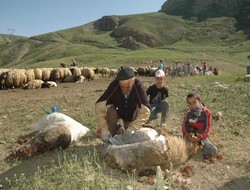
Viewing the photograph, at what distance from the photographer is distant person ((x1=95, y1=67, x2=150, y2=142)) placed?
18.8ft

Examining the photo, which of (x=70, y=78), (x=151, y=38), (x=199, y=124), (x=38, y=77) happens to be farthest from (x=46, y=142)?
(x=151, y=38)

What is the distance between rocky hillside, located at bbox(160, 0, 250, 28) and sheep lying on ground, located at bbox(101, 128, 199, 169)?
12484 centimetres

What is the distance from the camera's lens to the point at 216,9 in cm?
14525

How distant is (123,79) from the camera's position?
18.7 ft

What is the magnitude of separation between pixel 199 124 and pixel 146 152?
1.50 metres

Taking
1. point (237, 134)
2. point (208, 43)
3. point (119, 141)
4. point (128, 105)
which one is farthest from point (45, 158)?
point (208, 43)

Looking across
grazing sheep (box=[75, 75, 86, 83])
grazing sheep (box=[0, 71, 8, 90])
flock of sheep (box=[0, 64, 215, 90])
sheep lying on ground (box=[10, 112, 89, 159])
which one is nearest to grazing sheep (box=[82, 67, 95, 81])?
flock of sheep (box=[0, 64, 215, 90])

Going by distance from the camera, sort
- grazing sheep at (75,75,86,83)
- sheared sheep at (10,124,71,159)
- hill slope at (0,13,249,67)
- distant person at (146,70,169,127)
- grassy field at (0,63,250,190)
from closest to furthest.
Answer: grassy field at (0,63,250,190) < sheared sheep at (10,124,71,159) < distant person at (146,70,169,127) < grazing sheep at (75,75,86,83) < hill slope at (0,13,249,67)

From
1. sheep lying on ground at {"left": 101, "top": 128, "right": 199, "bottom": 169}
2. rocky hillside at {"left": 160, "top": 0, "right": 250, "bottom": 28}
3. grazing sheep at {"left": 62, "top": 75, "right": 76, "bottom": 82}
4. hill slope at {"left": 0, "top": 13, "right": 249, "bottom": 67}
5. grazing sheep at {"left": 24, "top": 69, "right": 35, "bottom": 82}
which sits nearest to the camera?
sheep lying on ground at {"left": 101, "top": 128, "right": 199, "bottom": 169}

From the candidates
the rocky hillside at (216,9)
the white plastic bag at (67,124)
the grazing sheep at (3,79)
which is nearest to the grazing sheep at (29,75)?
the grazing sheep at (3,79)

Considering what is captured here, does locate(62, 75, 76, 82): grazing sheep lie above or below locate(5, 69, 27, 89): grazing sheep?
below

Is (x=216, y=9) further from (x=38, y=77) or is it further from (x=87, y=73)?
(x=38, y=77)

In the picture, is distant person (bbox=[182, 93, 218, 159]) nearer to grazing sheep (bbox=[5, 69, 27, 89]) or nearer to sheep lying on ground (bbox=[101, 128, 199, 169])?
sheep lying on ground (bbox=[101, 128, 199, 169])

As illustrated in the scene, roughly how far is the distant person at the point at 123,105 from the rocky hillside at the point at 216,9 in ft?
407
